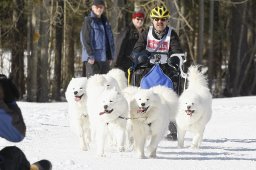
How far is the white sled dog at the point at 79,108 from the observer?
7.94 m

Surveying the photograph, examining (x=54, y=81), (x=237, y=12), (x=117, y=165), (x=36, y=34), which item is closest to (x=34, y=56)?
(x=36, y=34)

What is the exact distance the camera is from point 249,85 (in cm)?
2798

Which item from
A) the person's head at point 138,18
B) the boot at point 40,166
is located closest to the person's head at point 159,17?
the person's head at point 138,18

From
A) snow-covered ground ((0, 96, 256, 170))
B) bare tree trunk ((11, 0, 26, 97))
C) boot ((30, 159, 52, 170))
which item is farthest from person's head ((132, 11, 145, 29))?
bare tree trunk ((11, 0, 26, 97))

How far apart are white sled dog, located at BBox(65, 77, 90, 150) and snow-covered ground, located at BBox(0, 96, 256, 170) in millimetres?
188

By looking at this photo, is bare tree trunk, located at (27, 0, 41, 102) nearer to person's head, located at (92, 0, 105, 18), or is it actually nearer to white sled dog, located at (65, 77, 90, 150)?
person's head, located at (92, 0, 105, 18)

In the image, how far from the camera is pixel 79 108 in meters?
7.97

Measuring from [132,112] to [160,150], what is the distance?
0.87 m

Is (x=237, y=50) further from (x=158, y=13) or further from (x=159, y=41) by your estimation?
(x=158, y=13)

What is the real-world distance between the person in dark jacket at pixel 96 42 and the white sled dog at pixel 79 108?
1.51m

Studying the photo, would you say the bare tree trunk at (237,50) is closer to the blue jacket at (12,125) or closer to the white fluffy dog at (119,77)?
the white fluffy dog at (119,77)

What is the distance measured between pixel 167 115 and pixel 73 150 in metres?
1.23

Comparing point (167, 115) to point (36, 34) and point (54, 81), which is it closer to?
point (36, 34)

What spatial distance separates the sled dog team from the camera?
23.9ft
